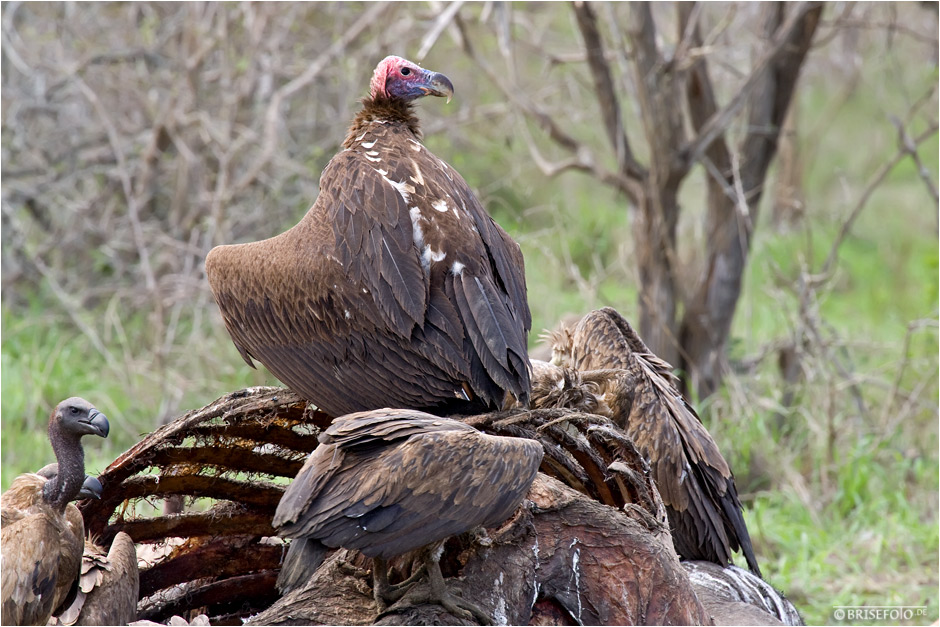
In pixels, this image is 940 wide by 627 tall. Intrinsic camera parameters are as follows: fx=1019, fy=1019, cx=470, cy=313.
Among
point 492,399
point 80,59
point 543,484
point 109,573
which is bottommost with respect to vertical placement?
point 109,573

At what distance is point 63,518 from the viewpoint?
3266 millimetres

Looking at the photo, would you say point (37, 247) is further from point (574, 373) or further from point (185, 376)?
point (574, 373)

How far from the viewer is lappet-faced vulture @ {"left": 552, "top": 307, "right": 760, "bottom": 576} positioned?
3.96 metres

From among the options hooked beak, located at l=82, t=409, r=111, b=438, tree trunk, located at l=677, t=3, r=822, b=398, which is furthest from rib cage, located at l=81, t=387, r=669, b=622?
tree trunk, located at l=677, t=3, r=822, b=398

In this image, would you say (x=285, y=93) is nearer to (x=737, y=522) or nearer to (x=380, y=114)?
(x=380, y=114)

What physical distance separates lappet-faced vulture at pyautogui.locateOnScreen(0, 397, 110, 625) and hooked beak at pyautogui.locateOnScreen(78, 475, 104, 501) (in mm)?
14

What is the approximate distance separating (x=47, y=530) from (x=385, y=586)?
1.08 metres

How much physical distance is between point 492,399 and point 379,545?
2.53 feet

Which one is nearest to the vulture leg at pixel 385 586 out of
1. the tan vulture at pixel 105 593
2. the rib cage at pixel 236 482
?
the rib cage at pixel 236 482

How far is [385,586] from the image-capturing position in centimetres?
294

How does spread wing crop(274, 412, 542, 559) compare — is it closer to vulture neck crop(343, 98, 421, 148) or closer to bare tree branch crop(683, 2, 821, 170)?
vulture neck crop(343, 98, 421, 148)

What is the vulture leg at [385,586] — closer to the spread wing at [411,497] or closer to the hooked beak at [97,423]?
the spread wing at [411,497]

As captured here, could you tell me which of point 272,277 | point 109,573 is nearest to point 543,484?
point 272,277

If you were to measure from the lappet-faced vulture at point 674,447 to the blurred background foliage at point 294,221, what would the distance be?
159 cm
